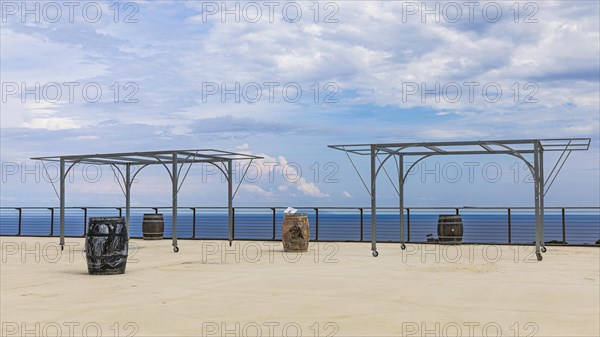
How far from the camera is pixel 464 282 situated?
35.2ft

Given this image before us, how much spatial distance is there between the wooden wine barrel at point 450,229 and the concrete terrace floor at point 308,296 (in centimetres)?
312

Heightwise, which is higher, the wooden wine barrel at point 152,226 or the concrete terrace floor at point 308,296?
the wooden wine barrel at point 152,226

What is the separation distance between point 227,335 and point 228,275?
17.2 ft

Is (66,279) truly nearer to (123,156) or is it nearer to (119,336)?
(119,336)

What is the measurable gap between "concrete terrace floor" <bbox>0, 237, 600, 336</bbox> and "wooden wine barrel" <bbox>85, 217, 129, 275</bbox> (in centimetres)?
24

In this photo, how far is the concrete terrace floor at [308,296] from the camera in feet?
23.3

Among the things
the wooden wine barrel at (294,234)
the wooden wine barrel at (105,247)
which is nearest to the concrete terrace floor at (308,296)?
the wooden wine barrel at (105,247)

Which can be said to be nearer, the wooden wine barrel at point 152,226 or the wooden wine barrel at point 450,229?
the wooden wine barrel at point 450,229

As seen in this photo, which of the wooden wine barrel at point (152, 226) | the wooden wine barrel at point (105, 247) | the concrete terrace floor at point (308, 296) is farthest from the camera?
the wooden wine barrel at point (152, 226)

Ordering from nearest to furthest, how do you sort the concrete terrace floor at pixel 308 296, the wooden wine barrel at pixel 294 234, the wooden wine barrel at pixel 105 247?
the concrete terrace floor at pixel 308 296 → the wooden wine barrel at pixel 105 247 → the wooden wine barrel at pixel 294 234

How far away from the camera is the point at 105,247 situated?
1216 cm

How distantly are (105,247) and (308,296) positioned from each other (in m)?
4.55

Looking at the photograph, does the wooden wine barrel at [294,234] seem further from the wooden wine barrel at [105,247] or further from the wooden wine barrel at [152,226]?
the wooden wine barrel at [152,226]

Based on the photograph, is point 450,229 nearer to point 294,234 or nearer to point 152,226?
point 294,234
